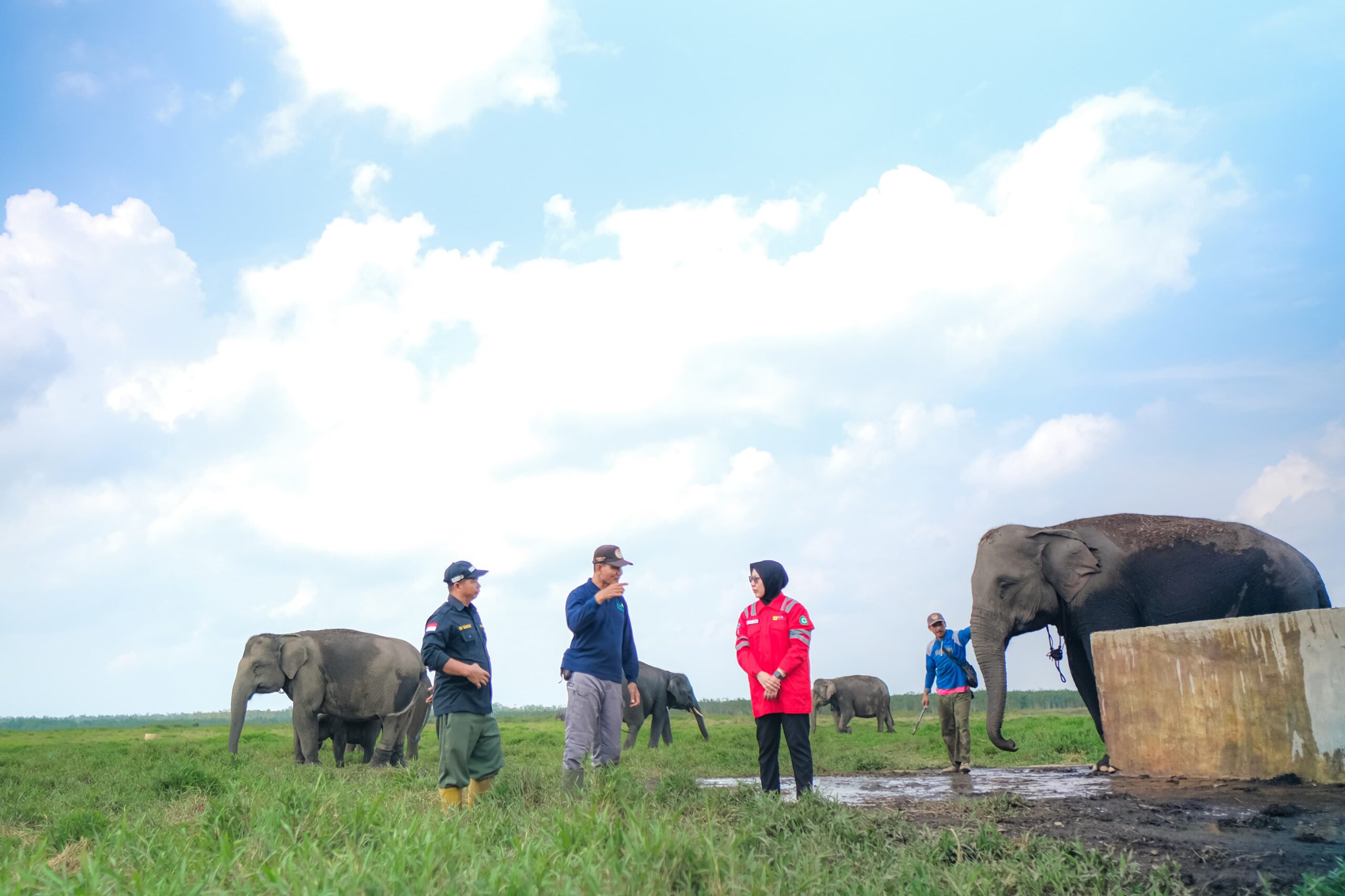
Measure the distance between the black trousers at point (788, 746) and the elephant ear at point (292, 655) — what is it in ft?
45.6

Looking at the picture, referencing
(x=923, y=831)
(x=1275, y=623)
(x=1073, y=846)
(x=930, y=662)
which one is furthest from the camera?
(x=930, y=662)

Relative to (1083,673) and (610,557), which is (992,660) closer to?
(1083,673)

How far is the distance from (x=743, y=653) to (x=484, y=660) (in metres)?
2.10

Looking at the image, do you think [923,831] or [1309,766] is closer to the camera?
[923,831]

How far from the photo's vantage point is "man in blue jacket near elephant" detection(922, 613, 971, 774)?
12078mm

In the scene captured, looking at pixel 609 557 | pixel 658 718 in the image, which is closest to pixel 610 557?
pixel 609 557

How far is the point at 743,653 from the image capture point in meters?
8.02

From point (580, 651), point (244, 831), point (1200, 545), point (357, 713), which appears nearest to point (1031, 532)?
point (1200, 545)

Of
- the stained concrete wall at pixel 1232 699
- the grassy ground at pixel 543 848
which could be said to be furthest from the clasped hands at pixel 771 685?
the stained concrete wall at pixel 1232 699

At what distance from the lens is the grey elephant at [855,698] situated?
35.4 m

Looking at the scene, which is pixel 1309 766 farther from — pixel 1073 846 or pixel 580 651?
pixel 580 651

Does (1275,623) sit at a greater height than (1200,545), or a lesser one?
lesser

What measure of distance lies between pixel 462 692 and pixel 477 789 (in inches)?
30.2

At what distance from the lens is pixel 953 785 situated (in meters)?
9.79
